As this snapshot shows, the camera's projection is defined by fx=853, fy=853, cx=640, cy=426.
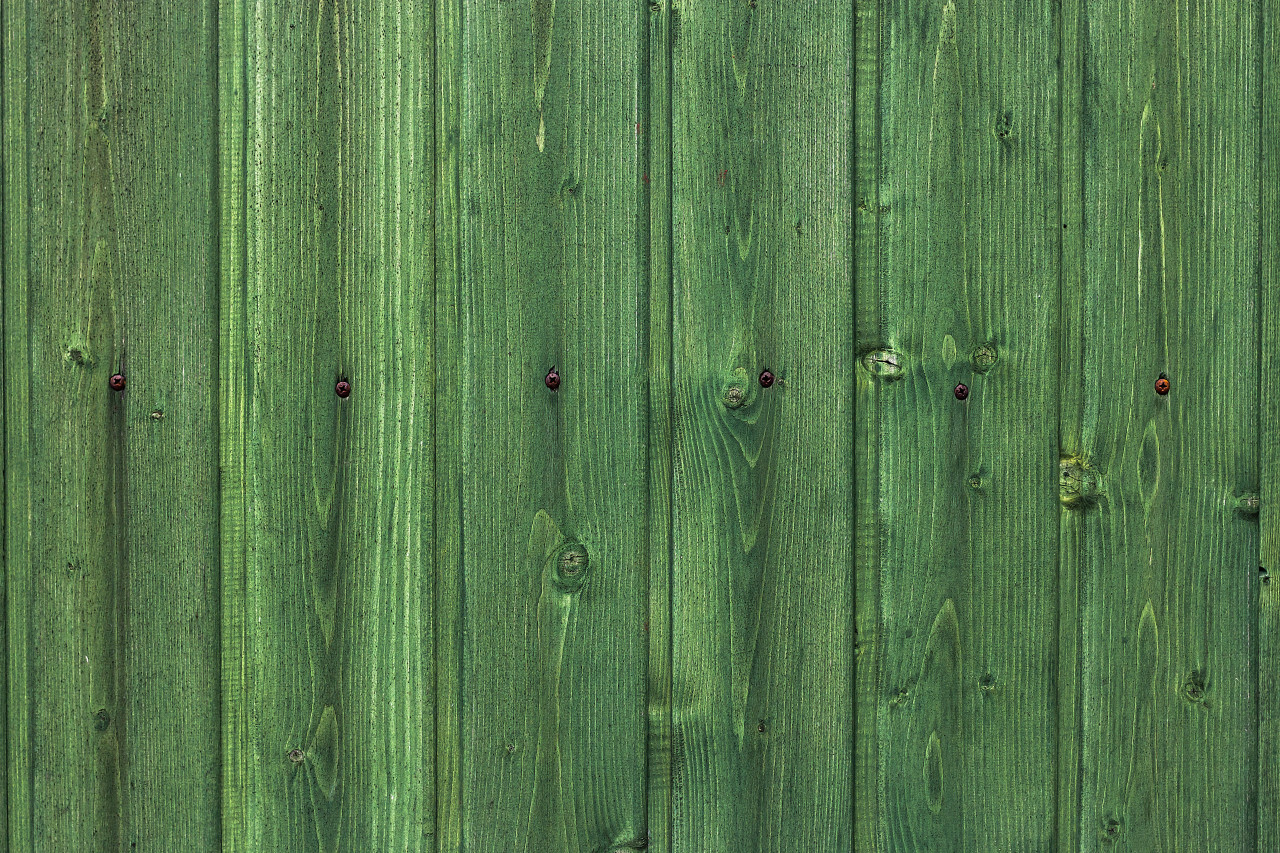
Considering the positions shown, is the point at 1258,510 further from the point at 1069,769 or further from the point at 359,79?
the point at 359,79

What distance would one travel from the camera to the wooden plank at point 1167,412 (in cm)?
131

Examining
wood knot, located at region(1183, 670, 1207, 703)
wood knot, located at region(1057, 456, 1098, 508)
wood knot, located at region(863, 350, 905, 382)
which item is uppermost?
wood knot, located at region(863, 350, 905, 382)

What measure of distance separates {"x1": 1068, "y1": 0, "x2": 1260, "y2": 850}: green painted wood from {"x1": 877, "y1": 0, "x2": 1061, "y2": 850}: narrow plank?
7cm

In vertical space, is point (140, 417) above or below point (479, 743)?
above

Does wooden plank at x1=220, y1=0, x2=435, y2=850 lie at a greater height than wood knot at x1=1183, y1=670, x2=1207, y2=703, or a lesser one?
greater

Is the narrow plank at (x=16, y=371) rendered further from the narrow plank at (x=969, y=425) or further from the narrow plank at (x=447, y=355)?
the narrow plank at (x=969, y=425)

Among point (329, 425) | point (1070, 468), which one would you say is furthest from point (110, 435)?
point (1070, 468)

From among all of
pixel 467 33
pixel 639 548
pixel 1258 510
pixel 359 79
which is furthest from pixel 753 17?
pixel 1258 510

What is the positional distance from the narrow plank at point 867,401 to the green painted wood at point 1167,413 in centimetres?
32

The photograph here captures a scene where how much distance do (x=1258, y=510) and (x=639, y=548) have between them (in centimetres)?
96

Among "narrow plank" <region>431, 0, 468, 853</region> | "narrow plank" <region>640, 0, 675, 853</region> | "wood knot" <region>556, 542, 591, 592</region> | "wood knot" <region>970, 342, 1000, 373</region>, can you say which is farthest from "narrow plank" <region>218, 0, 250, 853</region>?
"wood knot" <region>970, 342, 1000, 373</region>

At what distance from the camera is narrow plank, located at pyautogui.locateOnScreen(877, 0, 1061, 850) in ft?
4.24

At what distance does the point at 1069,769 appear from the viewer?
131cm

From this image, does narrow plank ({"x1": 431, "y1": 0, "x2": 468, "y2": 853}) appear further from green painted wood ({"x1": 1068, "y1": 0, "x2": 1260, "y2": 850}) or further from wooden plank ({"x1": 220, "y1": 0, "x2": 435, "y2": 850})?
green painted wood ({"x1": 1068, "y1": 0, "x2": 1260, "y2": 850})
